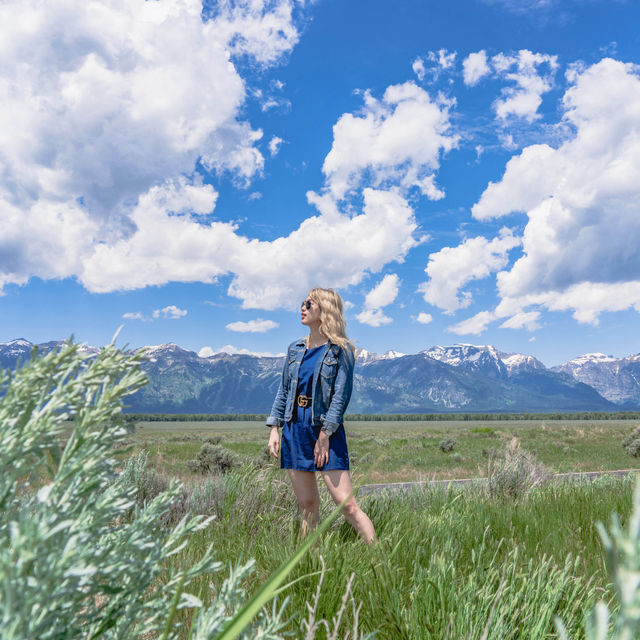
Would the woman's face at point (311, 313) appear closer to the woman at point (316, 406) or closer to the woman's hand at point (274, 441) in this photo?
the woman at point (316, 406)

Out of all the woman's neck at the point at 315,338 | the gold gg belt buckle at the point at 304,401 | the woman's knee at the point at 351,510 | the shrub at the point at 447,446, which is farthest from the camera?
the shrub at the point at 447,446

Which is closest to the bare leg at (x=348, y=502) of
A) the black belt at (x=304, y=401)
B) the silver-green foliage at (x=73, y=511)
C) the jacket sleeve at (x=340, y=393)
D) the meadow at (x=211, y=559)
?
the meadow at (x=211, y=559)

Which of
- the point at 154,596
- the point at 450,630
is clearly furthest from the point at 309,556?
the point at 154,596

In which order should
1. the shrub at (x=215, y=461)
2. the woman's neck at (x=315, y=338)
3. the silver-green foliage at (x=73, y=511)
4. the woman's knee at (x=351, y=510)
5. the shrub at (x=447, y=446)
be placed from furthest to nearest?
the shrub at (x=447, y=446)
the shrub at (x=215, y=461)
the woman's neck at (x=315, y=338)
the woman's knee at (x=351, y=510)
the silver-green foliage at (x=73, y=511)

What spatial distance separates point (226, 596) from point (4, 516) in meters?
0.39

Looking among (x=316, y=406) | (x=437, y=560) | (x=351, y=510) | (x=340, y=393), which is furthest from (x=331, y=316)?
(x=437, y=560)

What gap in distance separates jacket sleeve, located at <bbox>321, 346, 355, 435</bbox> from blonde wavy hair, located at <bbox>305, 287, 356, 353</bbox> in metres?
0.10

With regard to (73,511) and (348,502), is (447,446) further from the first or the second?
(73,511)

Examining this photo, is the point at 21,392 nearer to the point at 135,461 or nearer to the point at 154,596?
the point at 154,596

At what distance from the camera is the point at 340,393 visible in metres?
4.41

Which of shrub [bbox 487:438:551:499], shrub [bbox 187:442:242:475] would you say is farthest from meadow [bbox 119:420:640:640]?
shrub [bbox 187:442:242:475]

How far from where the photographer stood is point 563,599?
245cm

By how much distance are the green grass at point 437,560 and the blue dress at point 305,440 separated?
0.53 m

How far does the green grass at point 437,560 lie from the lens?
207 centimetres
